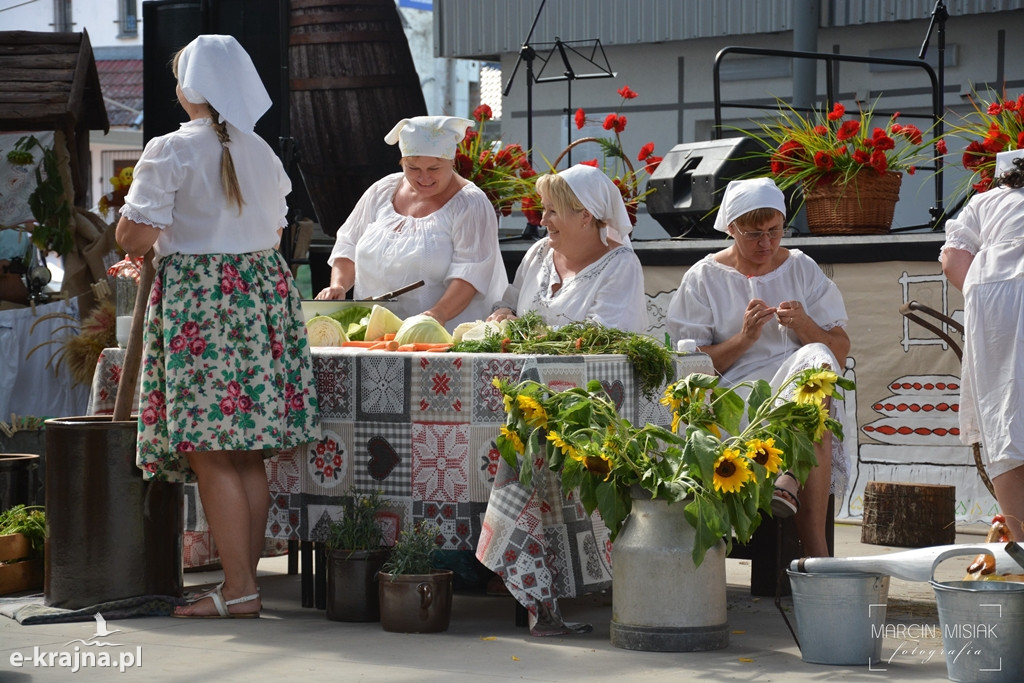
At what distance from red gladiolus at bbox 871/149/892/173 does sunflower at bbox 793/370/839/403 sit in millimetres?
2728

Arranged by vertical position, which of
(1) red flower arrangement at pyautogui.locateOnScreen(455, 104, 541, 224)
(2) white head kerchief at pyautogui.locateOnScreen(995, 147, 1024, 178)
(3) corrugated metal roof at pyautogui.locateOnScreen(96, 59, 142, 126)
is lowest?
(2) white head kerchief at pyautogui.locateOnScreen(995, 147, 1024, 178)

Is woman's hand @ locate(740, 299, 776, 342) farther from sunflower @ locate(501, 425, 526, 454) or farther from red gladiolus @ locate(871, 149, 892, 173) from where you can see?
red gladiolus @ locate(871, 149, 892, 173)

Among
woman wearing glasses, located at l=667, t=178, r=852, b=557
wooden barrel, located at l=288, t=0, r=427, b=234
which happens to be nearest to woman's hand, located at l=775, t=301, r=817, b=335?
woman wearing glasses, located at l=667, t=178, r=852, b=557

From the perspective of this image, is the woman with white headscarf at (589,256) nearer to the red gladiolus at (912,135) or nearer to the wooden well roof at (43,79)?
the red gladiolus at (912,135)

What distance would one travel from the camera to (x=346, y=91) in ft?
32.5

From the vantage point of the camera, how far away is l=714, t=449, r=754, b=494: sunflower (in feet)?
11.6

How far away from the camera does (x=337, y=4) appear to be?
9.77 meters

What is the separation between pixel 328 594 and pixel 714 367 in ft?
4.96

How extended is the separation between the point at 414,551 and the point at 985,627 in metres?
1.58

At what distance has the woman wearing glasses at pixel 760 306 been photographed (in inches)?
185

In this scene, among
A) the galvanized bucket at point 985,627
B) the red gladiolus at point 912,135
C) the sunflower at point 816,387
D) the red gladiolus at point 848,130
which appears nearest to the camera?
the galvanized bucket at point 985,627

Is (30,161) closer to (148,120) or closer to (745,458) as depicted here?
(148,120)

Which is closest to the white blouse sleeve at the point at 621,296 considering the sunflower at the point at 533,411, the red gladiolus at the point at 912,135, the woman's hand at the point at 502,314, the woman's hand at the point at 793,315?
the woman's hand at the point at 502,314

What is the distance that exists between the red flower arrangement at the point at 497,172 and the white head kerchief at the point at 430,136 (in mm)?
1144
